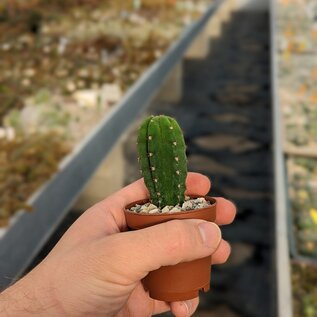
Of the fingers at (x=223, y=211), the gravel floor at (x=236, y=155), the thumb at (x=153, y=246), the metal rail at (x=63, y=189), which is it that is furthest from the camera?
the gravel floor at (x=236, y=155)

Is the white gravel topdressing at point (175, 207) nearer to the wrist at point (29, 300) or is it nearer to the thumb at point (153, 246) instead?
the thumb at point (153, 246)

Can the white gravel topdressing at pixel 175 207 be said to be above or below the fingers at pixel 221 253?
above

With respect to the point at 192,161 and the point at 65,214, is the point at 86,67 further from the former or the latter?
the point at 65,214

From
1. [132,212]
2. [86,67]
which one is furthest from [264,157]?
[132,212]

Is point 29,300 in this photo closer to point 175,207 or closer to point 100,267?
point 100,267

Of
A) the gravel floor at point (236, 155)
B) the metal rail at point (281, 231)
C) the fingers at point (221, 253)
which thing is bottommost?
the gravel floor at point (236, 155)

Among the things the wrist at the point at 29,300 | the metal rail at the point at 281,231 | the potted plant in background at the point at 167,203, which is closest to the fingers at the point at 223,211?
the potted plant in background at the point at 167,203

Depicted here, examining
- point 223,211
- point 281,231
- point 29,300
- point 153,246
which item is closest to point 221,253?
point 223,211

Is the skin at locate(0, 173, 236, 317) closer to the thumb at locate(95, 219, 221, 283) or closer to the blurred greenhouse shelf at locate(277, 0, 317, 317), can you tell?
the thumb at locate(95, 219, 221, 283)
